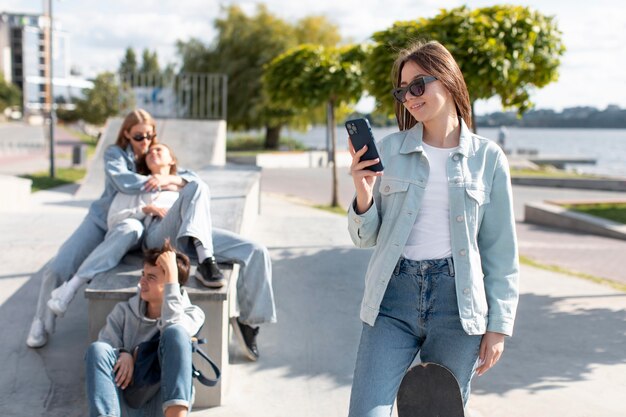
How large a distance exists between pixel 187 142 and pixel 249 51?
24.0 metres

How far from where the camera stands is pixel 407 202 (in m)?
2.75

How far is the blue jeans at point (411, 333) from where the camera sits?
2705mm

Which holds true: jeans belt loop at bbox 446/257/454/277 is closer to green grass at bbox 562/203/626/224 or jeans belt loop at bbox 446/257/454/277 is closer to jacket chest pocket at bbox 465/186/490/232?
jacket chest pocket at bbox 465/186/490/232

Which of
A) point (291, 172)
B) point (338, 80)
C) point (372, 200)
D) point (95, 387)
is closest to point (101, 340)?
point (95, 387)

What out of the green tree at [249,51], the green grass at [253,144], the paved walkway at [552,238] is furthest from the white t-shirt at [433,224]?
the green grass at [253,144]

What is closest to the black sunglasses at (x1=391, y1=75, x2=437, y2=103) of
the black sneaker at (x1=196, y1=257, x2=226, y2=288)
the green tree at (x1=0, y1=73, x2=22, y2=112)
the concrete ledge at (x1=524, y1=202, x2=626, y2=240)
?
the black sneaker at (x1=196, y1=257, x2=226, y2=288)

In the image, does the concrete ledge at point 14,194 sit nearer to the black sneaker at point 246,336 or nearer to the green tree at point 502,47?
the green tree at point 502,47

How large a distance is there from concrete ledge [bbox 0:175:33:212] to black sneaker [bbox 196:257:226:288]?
8.76 m

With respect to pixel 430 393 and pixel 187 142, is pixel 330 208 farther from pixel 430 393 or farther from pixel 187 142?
pixel 430 393

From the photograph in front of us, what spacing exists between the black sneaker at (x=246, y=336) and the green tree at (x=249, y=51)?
33.8m

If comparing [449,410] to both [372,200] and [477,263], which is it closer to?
[477,263]

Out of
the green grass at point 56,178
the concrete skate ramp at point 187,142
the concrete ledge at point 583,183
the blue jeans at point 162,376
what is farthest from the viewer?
the concrete ledge at point 583,183

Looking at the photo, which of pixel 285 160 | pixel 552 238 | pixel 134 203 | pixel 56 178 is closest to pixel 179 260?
pixel 134 203

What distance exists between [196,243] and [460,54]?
496 cm
